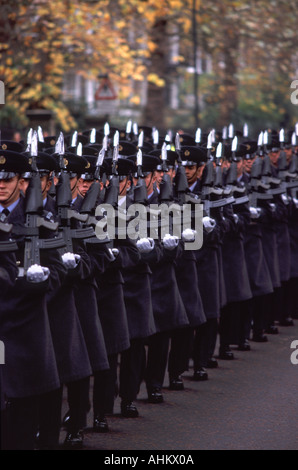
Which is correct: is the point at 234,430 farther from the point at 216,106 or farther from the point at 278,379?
the point at 216,106

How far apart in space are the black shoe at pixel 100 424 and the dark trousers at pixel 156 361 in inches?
50.0

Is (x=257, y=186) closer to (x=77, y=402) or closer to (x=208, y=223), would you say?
(x=208, y=223)

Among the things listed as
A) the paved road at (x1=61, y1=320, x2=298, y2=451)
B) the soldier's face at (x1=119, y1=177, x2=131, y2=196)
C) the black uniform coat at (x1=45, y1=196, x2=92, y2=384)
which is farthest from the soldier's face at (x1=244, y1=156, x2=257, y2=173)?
the black uniform coat at (x1=45, y1=196, x2=92, y2=384)

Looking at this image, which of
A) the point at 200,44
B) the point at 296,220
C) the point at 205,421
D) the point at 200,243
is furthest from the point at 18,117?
the point at 205,421

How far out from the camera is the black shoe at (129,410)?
9.91 meters

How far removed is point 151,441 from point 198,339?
9.60 feet

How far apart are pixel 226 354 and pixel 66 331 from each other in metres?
4.80

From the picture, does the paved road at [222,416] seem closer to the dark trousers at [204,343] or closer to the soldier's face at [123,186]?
the dark trousers at [204,343]

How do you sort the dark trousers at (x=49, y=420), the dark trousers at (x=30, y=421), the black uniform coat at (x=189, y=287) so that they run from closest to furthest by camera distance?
the dark trousers at (x=30, y=421)
the dark trousers at (x=49, y=420)
the black uniform coat at (x=189, y=287)

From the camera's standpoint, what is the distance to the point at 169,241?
10.5 meters

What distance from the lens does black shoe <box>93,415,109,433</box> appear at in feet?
30.6

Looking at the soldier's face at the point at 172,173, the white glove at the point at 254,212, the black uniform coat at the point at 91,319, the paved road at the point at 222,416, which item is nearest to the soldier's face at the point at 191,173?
the soldier's face at the point at 172,173

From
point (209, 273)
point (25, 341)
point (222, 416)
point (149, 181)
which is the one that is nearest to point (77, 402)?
point (25, 341)

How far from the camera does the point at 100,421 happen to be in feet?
30.8
